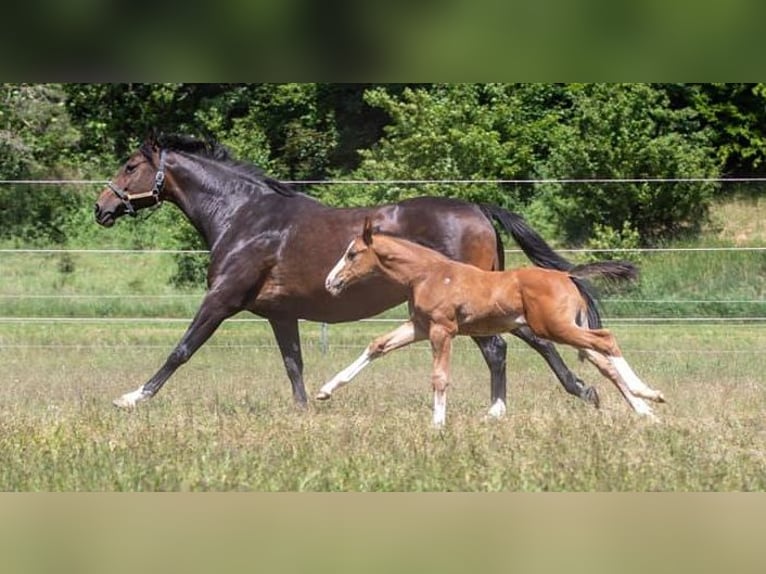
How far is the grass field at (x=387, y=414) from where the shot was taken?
533 centimetres

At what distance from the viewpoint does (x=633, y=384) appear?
702 centimetres

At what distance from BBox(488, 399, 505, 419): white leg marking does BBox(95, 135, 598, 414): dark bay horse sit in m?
0.49

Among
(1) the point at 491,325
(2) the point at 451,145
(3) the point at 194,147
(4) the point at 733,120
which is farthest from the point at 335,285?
(4) the point at 733,120

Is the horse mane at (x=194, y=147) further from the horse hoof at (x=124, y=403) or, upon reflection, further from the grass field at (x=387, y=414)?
the horse hoof at (x=124, y=403)

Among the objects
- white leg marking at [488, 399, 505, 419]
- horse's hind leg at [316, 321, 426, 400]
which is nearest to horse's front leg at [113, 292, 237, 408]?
horse's hind leg at [316, 321, 426, 400]

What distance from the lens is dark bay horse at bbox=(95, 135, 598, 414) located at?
332 inches

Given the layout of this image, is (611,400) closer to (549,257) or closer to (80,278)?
(549,257)

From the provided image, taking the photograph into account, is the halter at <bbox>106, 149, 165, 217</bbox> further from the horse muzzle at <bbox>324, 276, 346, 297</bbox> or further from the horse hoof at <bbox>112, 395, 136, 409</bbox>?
the horse muzzle at <bbox>324, 276, 346, 297</bbox>

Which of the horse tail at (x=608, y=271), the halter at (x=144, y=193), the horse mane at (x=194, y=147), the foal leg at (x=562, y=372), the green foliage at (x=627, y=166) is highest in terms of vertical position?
the green foliage at (x=627, y=166)

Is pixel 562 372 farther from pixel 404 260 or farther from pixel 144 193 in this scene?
pixel 144 193

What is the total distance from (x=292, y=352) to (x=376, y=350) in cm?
141

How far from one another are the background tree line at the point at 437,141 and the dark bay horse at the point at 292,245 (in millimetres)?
6800

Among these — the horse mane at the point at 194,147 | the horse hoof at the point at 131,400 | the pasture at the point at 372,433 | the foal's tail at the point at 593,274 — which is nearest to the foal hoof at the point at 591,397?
the pasture at the point at 372,433
